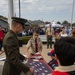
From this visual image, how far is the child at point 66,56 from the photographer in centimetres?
192

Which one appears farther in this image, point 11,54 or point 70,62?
point 11,54

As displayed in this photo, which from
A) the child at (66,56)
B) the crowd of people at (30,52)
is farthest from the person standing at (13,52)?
the child at (66,56)

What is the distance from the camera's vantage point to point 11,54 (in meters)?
3.16

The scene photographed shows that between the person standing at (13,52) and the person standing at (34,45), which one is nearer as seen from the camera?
the person standing at (13,52)

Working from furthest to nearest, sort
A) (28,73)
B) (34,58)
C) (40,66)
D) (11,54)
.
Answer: (34,58) < (40,66) < (28,73) < (11,54)

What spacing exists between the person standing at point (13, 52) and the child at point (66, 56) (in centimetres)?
128

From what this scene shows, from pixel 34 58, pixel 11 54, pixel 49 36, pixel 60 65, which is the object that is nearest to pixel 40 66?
pixel 34 58

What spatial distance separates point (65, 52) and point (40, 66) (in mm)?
2386

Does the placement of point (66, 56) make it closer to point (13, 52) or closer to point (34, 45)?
point (13, 52)

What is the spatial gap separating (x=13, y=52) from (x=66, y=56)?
1.35m

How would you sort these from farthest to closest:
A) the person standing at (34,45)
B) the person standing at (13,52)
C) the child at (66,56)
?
the person standing at (34,45), the person standing at (13,52), the child at (66,56)

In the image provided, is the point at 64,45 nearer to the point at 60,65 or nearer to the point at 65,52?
the point at 65,52

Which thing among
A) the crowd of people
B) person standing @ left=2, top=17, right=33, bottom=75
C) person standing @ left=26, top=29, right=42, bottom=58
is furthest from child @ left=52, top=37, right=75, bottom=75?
person standing @ left=26, top=29, right=42, bottom=58

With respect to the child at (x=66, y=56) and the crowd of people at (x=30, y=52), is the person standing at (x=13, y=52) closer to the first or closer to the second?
the crowd of people at (x=30, y=52)
